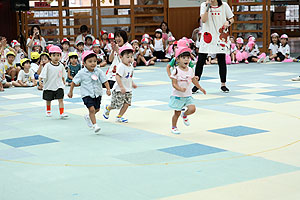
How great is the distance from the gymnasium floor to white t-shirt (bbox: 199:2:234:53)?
43.5 inches

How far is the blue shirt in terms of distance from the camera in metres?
7.14

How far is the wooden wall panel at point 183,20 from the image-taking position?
2075 centimetres

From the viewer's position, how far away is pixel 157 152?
585 cm

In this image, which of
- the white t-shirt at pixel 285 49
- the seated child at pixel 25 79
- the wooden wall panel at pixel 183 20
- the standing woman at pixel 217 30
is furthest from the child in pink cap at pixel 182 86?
the wooden wall panel at pixel 183 20

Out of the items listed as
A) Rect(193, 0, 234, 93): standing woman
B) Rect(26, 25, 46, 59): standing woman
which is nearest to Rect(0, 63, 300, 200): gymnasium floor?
Rect(193, 0, 234, 93): standing woman

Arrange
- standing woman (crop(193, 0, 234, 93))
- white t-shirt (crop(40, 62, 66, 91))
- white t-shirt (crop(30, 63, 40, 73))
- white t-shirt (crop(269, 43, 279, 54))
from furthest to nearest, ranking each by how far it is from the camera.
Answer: white t-shirt (crop(269, 43, 279, 54)) → white t-shirt (crop(30, 63, 40, 73)) → standing woman (crop(193, 0, 234, 93)) → white t-shirt (crop(40, 62, 66, 91))

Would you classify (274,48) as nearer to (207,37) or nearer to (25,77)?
(207,37)

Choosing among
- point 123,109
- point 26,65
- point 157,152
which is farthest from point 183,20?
point 157,152

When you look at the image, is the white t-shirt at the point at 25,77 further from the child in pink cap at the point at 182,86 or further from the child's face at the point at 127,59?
the child in pink cap at the point at 182,86

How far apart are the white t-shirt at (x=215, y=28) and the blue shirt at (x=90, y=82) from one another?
12.7ft

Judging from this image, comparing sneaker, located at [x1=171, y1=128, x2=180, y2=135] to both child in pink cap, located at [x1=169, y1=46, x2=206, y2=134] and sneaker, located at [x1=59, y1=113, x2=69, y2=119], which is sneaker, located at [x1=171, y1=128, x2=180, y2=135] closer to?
child in pink cap, located at [x1=169, y1=46, x2=206, y2=134]

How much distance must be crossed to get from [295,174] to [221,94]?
5411 mm

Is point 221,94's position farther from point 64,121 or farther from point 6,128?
point 6,128

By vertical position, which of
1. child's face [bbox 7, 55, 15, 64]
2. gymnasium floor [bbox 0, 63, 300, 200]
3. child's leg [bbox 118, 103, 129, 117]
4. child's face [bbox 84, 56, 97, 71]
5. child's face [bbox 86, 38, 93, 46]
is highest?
child's face [bbox 86, 38, 93, 46]
